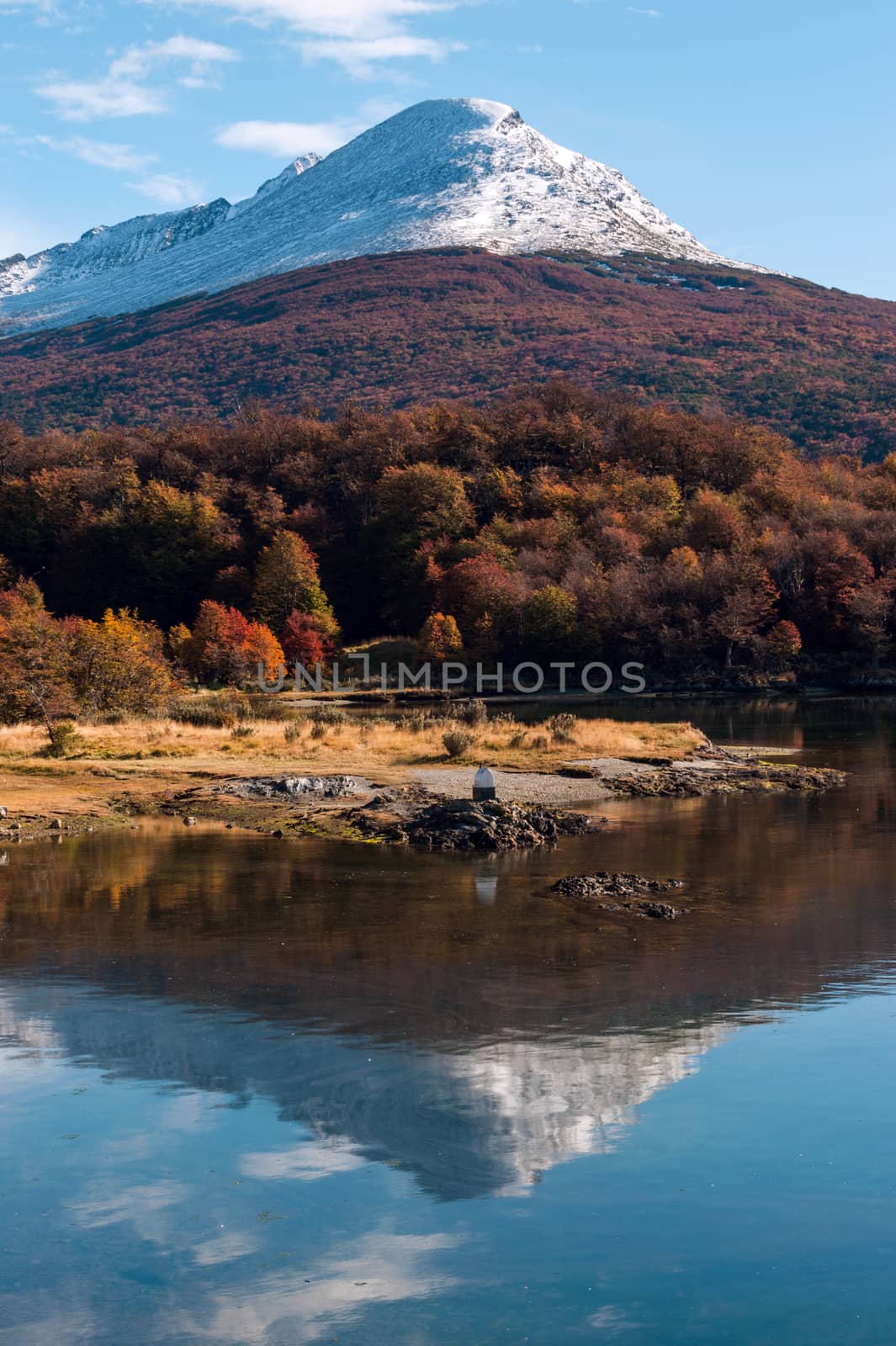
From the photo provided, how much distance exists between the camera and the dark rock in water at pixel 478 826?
81.1 feet

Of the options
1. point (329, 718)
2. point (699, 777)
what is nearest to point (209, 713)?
point (329, 718)

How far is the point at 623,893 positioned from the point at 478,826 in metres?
5.81

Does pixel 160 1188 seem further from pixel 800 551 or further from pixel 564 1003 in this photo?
pixel 800 551

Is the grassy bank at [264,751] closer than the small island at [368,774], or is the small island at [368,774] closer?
the small island at [368,774]

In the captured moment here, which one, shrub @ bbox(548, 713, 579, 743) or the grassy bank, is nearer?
the grassy bank

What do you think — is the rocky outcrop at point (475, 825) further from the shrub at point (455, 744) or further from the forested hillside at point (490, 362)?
the forested hillside at point (490, 362)

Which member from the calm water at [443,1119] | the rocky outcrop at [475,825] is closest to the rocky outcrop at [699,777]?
the rocky outcrop at [475,825]

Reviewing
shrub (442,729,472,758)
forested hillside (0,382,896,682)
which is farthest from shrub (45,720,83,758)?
forested hillside (0,382,896,682)

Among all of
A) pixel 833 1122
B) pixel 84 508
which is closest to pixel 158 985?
pixel 833 1122

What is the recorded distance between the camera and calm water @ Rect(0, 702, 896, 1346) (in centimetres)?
770

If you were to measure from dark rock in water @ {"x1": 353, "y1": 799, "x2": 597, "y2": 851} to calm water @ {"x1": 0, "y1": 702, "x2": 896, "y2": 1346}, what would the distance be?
4637mm

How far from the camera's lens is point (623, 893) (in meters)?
19.6

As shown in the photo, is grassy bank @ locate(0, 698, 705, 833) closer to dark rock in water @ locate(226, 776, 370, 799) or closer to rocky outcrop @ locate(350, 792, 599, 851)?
dark rock in water @ locate(226, 776, 370, 799)

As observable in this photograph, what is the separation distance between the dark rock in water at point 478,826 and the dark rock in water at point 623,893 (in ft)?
13.3
